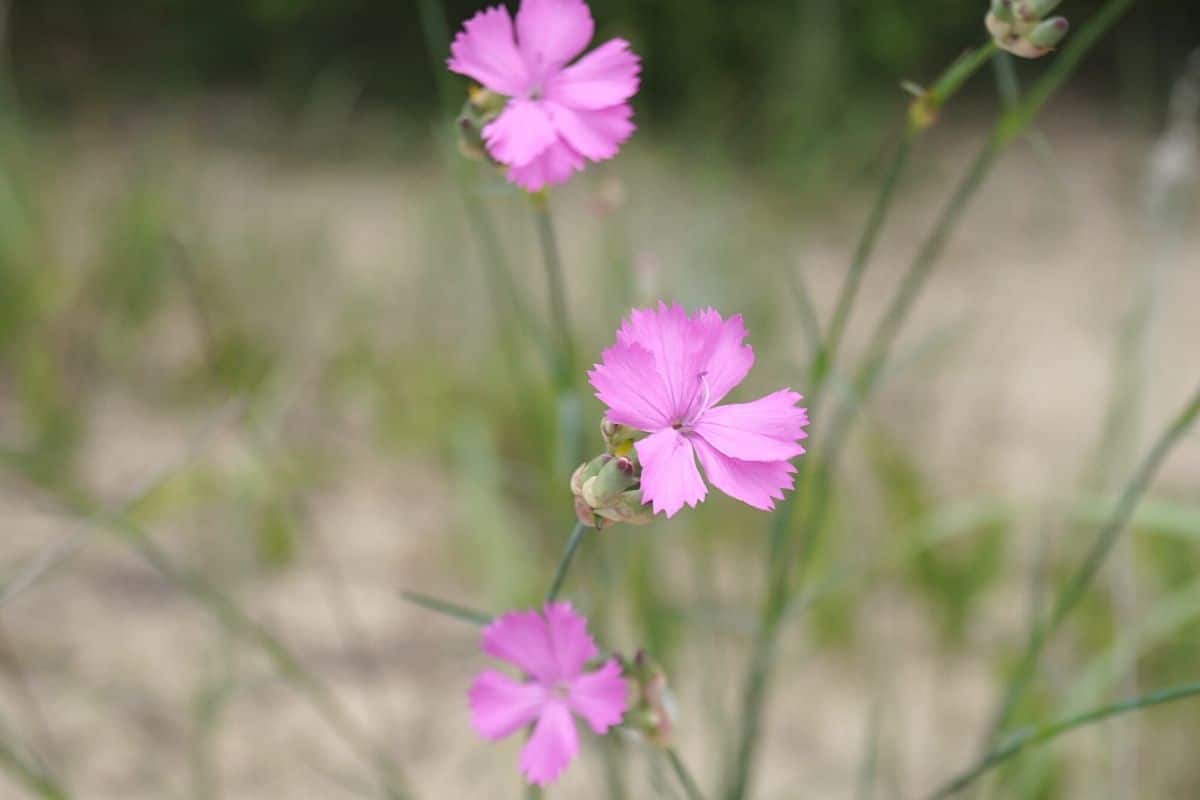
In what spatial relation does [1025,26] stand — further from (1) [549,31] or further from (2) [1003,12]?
(1) [549,31]

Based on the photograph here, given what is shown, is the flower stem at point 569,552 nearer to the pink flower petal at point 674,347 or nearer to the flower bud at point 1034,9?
the pink flower petal at point 674,347

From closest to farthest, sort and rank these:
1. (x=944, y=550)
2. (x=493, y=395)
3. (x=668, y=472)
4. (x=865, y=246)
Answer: (x=668, y=472), (x=865, y=246), (x=944, y=550), (x=493, y=395)

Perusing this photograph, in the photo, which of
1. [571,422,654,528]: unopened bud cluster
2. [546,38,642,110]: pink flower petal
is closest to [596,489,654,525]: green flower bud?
[571,422,654,528]: unopened bud cluster

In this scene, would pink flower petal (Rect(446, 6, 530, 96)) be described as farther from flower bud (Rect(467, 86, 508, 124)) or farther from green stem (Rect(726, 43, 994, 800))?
green stem (Rect(726, 43, 994, 800))

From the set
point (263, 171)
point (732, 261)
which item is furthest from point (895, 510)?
point (263, 171)

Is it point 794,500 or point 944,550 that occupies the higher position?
point 794,500

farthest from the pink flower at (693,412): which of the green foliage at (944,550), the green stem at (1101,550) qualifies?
the green foliage at (944,550)

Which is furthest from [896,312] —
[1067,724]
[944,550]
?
[944,550]

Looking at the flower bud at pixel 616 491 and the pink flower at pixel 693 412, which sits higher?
the pink flower at pixel 693 412
